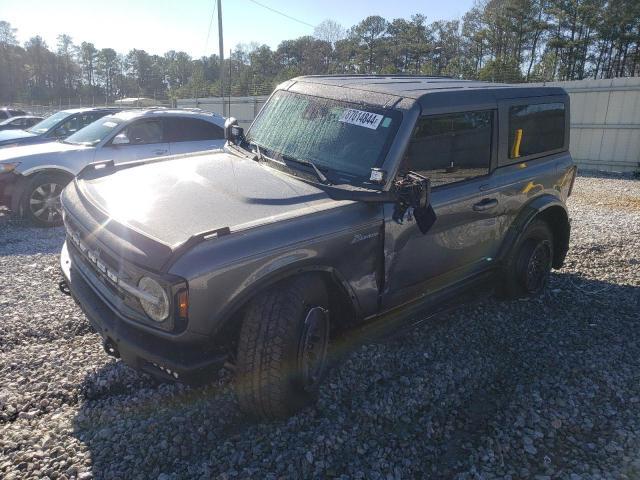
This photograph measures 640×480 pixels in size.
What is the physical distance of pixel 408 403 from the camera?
314cm

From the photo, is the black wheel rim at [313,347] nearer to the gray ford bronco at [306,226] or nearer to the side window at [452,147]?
the gray ford bronco at [306,226]

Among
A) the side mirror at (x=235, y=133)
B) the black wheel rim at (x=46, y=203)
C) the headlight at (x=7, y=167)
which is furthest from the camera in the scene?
the black wheel rim at (x=46, y=203)

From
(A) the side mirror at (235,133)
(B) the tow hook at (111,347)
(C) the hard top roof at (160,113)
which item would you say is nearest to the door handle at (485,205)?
(A) the side mirror at (235,133)

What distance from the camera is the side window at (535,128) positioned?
4.11 meters

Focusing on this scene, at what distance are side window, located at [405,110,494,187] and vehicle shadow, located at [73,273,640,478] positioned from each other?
1267 millimetres

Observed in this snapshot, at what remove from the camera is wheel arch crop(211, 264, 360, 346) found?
8.19ft

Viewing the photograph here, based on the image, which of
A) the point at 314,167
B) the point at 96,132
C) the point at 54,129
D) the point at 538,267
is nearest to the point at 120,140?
the point at 96,132

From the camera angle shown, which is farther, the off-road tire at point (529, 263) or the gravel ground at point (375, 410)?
the off-road tire at point (529, 263)

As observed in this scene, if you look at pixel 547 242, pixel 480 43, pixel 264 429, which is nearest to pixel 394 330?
pixel 264 429

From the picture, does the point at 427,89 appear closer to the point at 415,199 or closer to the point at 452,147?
the point at 452,147

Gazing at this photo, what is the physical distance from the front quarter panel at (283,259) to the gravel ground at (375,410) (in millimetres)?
712

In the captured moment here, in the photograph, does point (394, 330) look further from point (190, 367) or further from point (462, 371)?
point (190, 367)

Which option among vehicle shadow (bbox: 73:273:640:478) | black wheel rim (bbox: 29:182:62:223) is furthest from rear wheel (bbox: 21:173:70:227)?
vehicle shadow (bbox: 73:273:640:478)

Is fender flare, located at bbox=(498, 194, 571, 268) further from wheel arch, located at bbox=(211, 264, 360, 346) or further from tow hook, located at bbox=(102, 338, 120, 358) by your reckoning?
tow hook, located at bbox=(102, 338, 120, 358)
